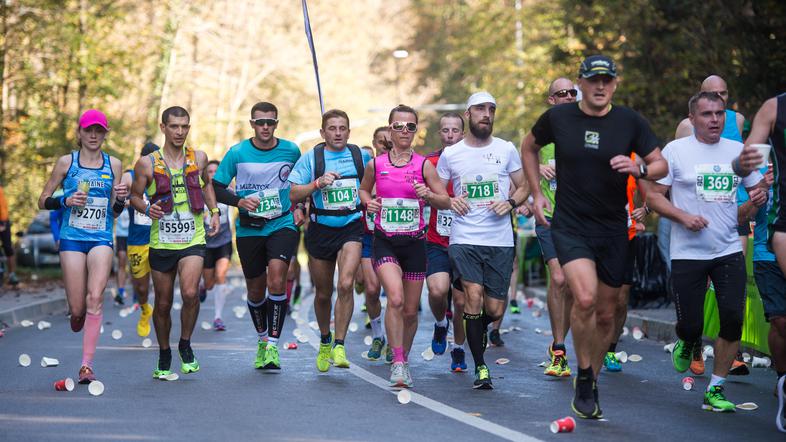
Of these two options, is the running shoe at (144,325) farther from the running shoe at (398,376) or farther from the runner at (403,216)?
the running shoe at (398,376)

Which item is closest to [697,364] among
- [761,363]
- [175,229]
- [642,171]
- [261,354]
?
[761,363]

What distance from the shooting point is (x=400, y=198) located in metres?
10.6

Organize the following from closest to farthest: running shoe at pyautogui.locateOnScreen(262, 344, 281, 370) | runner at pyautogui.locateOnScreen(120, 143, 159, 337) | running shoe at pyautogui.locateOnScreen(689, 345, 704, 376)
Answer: running shoe at pyautogui.locateOnScreen(689, 345, 704, 376), running shoe at pyautogui.locateOnScreen(262, 344, 281, 370), runner at pyautogui.locateOnScreen(120, 143, 159, 337)

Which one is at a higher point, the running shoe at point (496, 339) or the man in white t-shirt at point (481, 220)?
the man in white t-shirt at point (481, 220)

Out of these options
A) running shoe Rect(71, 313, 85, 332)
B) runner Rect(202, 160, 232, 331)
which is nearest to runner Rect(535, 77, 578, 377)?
running shoe Rect(71, 313, 85, 332)

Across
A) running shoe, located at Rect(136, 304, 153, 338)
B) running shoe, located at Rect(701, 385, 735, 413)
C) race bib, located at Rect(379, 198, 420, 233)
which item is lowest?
running shoe, located at Rect(136, 304, 153, 338)

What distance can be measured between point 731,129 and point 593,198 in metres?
2.26

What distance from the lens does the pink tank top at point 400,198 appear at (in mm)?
10516

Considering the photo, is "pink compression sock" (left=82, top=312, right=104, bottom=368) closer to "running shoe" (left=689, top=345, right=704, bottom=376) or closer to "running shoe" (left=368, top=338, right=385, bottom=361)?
"running shoe" (left=368, top=338, right=385, bottom=361)

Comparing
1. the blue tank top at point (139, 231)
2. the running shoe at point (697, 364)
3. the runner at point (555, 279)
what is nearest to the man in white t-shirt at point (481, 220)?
the runner at point (555, 279)

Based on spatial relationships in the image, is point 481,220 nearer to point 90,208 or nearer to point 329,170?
point 329,170

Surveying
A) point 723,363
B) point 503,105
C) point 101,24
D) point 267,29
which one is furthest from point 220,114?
point 723,363

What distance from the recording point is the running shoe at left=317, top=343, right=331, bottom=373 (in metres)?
11.2

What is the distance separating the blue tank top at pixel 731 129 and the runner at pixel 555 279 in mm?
1366
